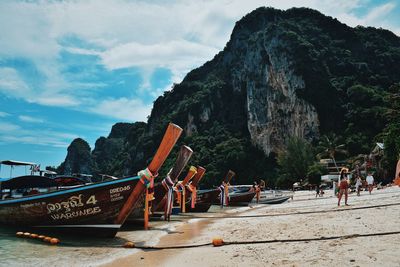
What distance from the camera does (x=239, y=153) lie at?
77125 mm

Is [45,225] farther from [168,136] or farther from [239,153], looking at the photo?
[239,153]

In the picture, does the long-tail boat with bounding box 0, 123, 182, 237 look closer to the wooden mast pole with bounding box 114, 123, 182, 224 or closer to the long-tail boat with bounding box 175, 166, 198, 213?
the wooden mast pole with bounding box 114, 123, 182, 224

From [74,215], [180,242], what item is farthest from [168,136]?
[74,215]

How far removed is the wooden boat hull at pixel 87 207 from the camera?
9172mm

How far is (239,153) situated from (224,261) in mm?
72276

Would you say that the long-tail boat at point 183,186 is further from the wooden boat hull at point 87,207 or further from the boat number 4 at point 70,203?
the boat number 4 at point 70,203

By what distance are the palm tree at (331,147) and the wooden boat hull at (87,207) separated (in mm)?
48071

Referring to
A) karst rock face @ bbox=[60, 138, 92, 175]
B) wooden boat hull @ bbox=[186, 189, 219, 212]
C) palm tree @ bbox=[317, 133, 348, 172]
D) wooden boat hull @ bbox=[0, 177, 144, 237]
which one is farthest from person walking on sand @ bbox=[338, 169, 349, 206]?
karst rock face @ bbox=[60, 138, 92, 175]

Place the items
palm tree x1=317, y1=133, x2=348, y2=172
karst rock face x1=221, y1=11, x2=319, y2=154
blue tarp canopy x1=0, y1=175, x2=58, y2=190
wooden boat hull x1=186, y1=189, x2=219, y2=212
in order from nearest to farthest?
blue tarp canopy x1=0, y1=175, x2=58, y2=190, wooden boat hull x1=186, y1=189, x2=219, y2=212, palm tree x1=317, y1=133, x2=348, y2=172, karst rock face x1=221, y1=11, x2=319, y2=154

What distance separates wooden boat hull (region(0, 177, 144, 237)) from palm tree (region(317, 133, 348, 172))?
48071 millimetres

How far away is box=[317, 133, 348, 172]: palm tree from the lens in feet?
181

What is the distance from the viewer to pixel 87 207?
9.26 m

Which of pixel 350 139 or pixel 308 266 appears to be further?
pixel 350 139

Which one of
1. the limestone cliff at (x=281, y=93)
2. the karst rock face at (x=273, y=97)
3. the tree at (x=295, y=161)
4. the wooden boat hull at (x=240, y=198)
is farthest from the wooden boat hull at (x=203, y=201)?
the karst rock face at (x=273, y=97)
